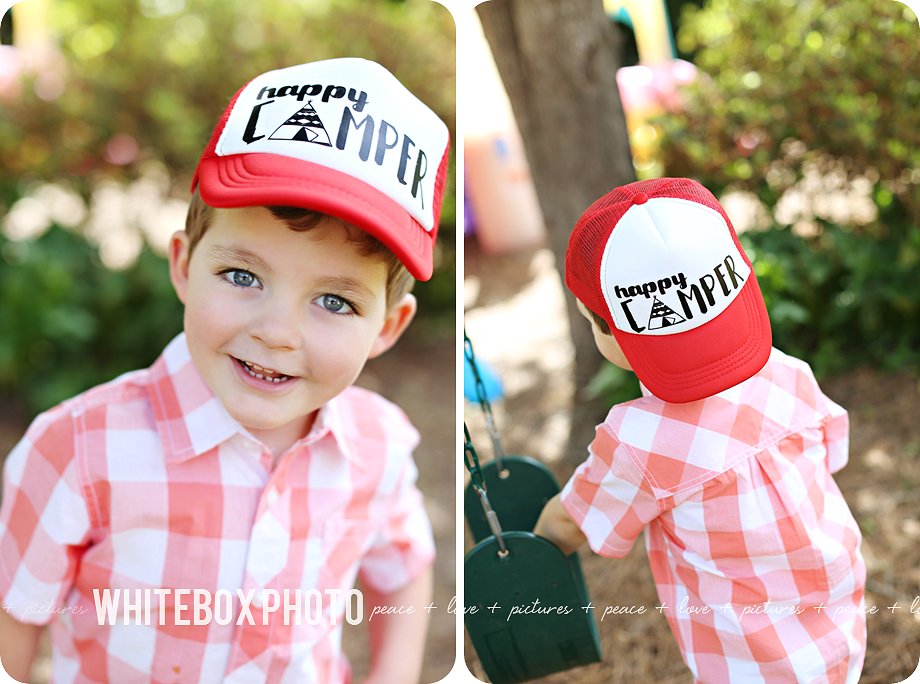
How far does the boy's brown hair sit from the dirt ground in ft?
4.03

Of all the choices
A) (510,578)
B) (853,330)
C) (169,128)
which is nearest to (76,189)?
(169,128)

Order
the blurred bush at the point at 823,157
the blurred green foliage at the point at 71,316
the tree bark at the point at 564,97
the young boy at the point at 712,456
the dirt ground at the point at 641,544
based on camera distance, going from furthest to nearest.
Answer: the blurred green foliage at the point at 71,316 → the blurred bush at the point at 823,157 → the tree bark at the point at 564,97 → the dirt ground at the point at 641,544 → the young boy at the point at 712,456

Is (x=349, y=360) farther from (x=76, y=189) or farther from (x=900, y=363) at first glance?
(x=76, y=189)

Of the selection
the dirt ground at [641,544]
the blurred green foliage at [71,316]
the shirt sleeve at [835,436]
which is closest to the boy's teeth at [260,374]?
the shirt sleeve at [835,436]

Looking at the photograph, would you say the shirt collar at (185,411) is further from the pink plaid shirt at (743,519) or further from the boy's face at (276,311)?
the pink plaid shirt at (743,519)

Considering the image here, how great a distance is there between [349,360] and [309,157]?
0.34 m

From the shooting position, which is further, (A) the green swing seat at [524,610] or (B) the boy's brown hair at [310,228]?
(A) the green swing seat at [524,610]

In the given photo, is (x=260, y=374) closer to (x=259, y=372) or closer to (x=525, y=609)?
(x=259, y=372)

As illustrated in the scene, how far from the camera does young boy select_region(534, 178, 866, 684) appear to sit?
118 cm

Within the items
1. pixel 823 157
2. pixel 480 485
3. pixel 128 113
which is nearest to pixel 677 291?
pixel 480 485

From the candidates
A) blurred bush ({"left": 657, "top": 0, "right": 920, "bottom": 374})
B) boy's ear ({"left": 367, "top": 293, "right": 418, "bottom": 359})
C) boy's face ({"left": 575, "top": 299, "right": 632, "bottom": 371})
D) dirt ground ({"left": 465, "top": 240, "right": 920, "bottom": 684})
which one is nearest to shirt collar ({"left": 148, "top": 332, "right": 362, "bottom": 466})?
boy's ear ({"left": 367, "top": 293, "right": 418, "bottom": 359})

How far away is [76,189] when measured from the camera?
12.8ft

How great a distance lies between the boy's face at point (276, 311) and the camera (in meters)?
1.16

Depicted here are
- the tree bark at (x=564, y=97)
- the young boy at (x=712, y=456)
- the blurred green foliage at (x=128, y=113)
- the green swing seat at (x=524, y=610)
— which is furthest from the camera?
the blurred green foliage at (x=128, y=113)
